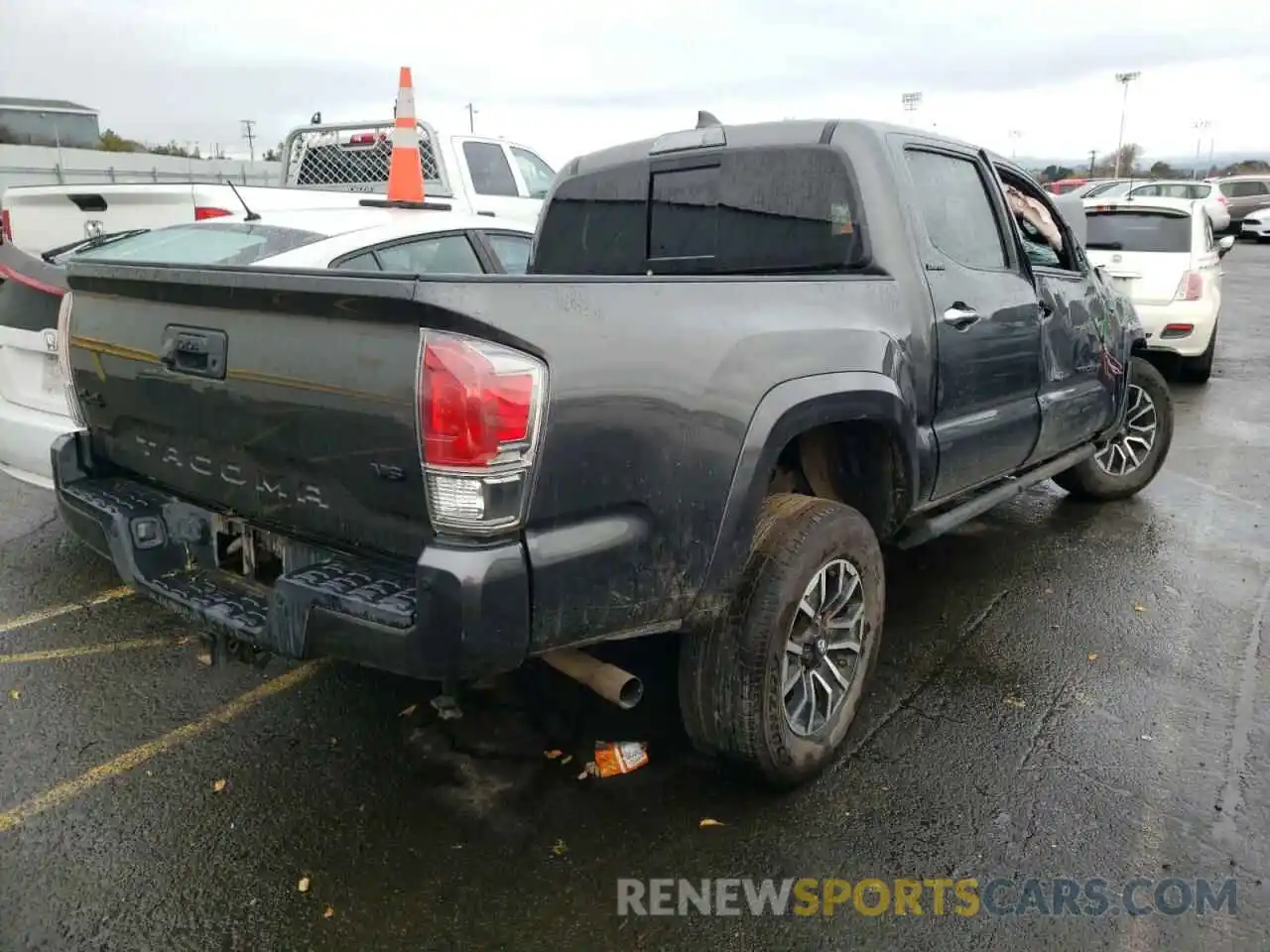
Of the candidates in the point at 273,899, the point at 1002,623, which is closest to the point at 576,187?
the point at 1002,623

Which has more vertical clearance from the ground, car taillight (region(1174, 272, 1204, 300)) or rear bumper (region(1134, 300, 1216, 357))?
car taillight (region(1174, 272, 1204, 300))

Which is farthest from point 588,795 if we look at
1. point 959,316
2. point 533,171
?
point 533,171

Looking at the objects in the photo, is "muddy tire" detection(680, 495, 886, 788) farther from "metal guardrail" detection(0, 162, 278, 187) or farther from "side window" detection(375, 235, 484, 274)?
"metal guardrail" detection(0, 162, 278, 187)

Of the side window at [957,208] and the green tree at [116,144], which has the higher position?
the green tree at [116,144]

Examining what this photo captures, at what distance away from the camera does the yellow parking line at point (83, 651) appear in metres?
3.96

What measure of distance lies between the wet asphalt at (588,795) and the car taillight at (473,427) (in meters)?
1.13

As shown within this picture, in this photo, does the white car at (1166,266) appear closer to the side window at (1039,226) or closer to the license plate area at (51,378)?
the side window at (1039,226)

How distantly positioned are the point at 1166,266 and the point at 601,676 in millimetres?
8522

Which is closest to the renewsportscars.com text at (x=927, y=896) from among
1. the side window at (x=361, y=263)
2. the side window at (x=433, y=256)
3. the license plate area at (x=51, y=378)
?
the side window at (x=361, y=263)

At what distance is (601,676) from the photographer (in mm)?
2760

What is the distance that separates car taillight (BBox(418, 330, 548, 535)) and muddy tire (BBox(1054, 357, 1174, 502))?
474 centimetres

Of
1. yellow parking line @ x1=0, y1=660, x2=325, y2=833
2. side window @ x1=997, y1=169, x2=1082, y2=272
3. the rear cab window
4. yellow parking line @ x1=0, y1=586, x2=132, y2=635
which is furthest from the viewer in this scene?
side window @ x1=997, y1=169, x2=1082, y2=272

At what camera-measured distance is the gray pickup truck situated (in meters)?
2.25

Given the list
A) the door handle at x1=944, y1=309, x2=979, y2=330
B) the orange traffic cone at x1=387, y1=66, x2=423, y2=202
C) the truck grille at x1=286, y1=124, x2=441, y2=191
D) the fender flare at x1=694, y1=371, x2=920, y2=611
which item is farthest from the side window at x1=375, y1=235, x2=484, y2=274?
the truck grille at x1=286, y1=124, x2=441, y2=191
